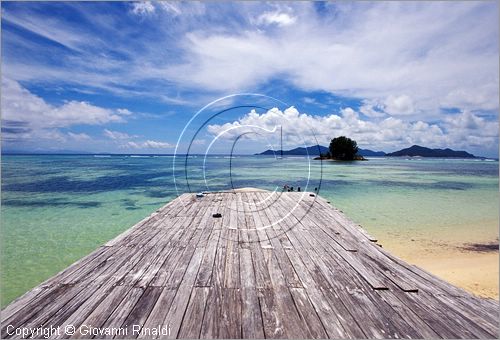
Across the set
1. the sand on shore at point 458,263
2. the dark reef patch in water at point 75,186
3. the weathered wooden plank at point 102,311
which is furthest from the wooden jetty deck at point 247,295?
the dark reef patch in water at point 75,186

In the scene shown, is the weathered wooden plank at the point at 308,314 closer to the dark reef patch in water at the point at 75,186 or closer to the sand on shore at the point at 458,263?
the sand on shore at the point at 458,263

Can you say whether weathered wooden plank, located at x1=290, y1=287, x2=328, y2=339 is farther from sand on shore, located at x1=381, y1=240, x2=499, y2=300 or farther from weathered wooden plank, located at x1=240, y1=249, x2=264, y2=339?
sand on shore, located at x1=381, y1=240, x2=499, y2=300

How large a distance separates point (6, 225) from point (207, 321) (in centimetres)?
1974

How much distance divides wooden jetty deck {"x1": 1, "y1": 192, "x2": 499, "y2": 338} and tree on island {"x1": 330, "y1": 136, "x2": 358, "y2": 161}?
105m

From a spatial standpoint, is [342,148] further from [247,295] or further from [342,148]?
[247,295]

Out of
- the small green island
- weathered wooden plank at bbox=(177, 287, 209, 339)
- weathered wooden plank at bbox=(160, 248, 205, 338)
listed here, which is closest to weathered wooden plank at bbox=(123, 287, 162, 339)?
weathered wooden plank at bbox=(160, 248, 205, 338)

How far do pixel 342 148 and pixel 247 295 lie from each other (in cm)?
11039

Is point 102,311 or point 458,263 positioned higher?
point 102,311

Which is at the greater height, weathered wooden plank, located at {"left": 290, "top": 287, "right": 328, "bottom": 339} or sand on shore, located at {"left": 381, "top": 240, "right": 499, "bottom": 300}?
weathered wooden plank, located at {"left": 290, "top": 287, "right": 328, "bottom": 339}

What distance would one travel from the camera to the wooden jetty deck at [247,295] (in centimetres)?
302

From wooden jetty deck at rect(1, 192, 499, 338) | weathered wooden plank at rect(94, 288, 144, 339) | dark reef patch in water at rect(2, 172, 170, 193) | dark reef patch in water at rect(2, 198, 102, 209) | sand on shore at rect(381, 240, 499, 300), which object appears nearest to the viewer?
weathered wooden plank at rect(94, 288, 144, 339)

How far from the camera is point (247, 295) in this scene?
12.2 ft

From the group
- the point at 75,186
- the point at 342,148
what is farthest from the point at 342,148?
the point at 75,186

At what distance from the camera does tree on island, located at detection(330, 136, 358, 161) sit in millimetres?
104625
